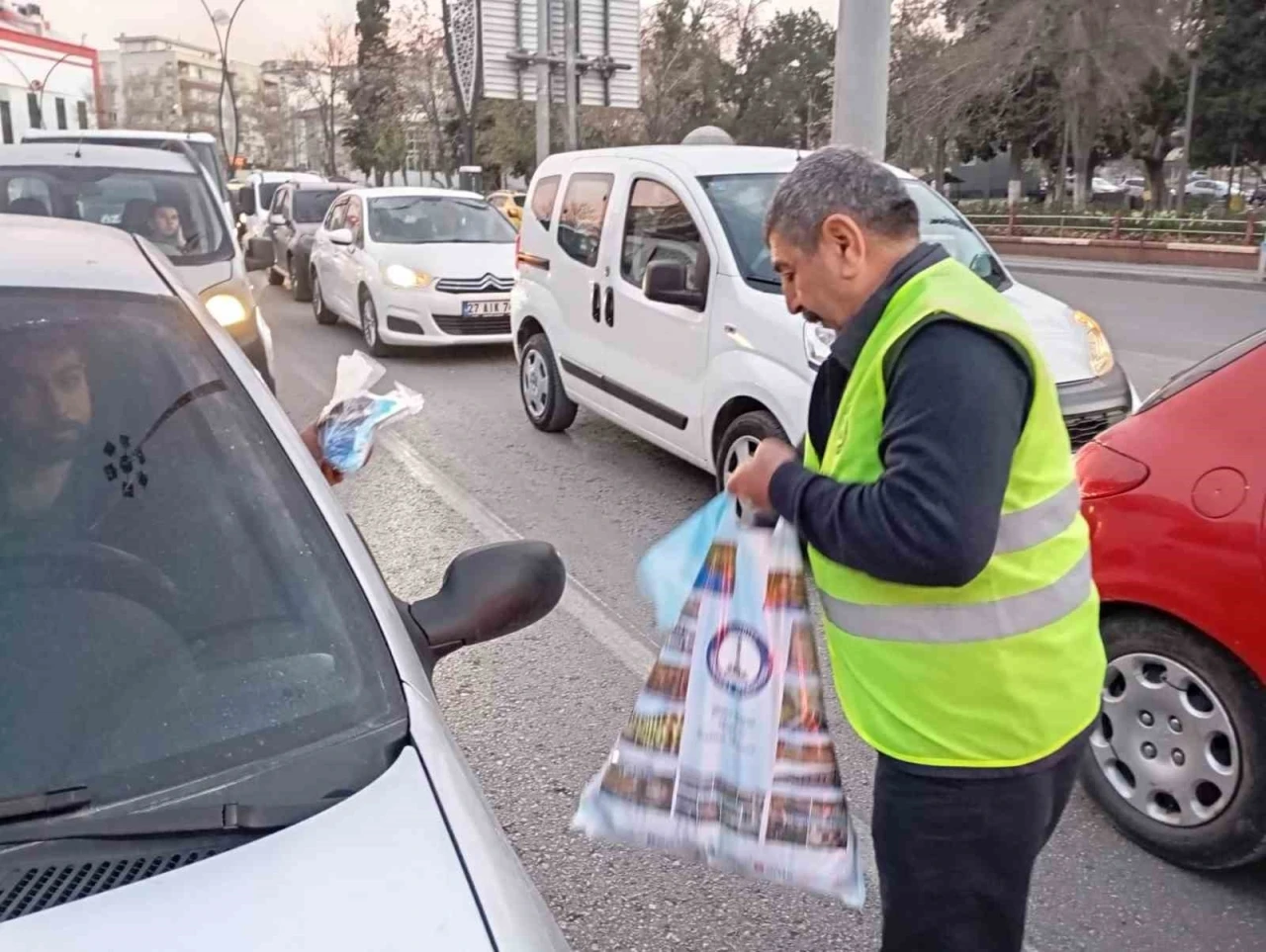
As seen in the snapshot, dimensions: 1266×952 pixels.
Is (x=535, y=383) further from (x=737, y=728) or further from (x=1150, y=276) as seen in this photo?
(x=1150, y=276)

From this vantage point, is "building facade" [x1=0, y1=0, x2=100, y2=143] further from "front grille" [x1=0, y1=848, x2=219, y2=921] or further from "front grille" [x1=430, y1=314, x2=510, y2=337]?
"front grille" [x1=0, y1=848, x2=219, y2=921]

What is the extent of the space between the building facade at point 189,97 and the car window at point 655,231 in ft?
126

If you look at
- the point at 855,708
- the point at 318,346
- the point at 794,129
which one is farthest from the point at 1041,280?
the point at 794,129

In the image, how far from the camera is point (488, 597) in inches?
80.9

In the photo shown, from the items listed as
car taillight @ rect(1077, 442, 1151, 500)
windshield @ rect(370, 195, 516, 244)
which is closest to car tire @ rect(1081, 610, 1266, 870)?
car taillight @ rect(1077, 442, 1151, 500)

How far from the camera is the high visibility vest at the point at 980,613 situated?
1.75 m

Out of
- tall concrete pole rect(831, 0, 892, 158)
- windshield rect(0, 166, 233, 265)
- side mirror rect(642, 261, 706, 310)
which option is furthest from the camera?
tall concrete pole rect(831, 0, 892, 158)

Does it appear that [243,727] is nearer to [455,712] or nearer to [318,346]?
[455,712]

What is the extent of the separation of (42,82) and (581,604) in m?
78.6

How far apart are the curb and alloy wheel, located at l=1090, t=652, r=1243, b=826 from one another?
19597 mm

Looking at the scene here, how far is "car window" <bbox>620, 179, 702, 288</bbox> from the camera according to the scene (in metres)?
6.32

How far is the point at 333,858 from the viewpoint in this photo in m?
1.42

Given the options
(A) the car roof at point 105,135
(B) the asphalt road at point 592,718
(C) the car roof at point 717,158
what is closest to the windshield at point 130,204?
Result: (B) the asphalt road at point 592,718

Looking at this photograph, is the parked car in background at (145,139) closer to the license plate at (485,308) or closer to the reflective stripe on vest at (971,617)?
the license plate at (485,308)
